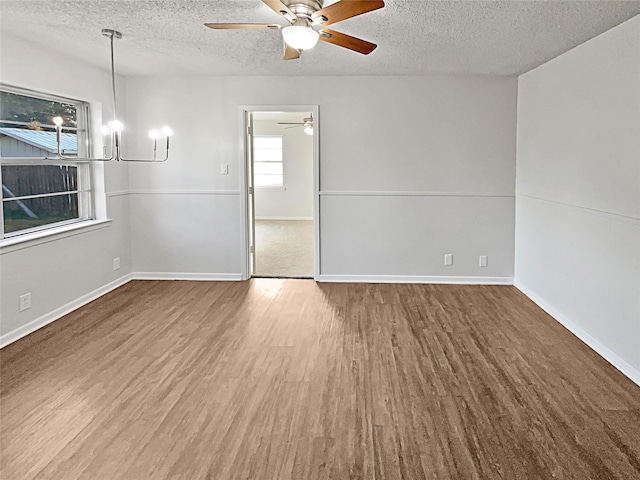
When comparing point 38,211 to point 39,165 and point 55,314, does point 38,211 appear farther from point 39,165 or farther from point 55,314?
point 55,314

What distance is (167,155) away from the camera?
19.3 feet

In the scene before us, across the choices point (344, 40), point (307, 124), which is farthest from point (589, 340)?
point (307, 124)

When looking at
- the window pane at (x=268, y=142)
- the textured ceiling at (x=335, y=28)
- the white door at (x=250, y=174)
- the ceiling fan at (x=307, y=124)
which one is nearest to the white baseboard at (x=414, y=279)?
the white door at (x=250, y=174)

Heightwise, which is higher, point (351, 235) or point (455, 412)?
point (351, 235)

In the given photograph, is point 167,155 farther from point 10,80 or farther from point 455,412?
point 455,412

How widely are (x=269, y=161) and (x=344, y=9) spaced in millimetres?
9063

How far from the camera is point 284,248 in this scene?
816 cm

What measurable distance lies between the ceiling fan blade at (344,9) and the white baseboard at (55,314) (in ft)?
10.3

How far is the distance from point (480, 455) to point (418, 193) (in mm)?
3730

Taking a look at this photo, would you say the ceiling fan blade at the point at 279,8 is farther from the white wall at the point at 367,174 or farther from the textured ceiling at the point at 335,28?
the white wall at the point at 367,174

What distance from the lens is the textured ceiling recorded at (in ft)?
10.6

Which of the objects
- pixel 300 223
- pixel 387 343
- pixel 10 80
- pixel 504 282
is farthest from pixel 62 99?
pixel 300 223

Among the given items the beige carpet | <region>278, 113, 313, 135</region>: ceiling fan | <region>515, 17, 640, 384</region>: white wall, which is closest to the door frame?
the beige carpet

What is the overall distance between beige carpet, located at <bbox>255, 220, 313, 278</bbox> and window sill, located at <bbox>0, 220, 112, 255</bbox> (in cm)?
192
